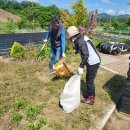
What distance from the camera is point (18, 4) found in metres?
107

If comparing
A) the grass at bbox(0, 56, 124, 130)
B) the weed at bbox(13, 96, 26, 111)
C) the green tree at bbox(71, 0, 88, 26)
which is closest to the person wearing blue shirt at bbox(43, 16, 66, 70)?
the grass at bbox(0, 56, 124, 130)

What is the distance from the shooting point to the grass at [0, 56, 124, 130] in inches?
155

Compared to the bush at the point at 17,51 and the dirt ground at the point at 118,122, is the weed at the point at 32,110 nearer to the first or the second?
the dirt ground at the point at 118,122

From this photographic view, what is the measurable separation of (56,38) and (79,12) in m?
5.98

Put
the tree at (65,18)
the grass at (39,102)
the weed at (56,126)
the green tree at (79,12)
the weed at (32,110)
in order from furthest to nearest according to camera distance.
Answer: the green tree at (79,12)
the tree at (65,18)
the weed at (32,110)
the grass at (39,102)
the weed at (56,126)

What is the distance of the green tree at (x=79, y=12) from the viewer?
11391mm

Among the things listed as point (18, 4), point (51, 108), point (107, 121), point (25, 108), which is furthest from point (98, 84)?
point (18, 4)

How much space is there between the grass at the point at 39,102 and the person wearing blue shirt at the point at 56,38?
2.46ft

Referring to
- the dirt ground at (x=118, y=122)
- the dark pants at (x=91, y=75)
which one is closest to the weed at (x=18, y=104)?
the dark pants at (x=91, y=75)

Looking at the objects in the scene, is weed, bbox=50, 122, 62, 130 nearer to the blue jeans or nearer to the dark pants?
the dark pants

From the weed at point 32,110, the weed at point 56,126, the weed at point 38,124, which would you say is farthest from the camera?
the weed at point 32,110

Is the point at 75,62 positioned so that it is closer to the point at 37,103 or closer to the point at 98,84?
the point at 98,84

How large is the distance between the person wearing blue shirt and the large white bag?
1.67 meters

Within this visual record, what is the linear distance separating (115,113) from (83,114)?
978 millimetres
